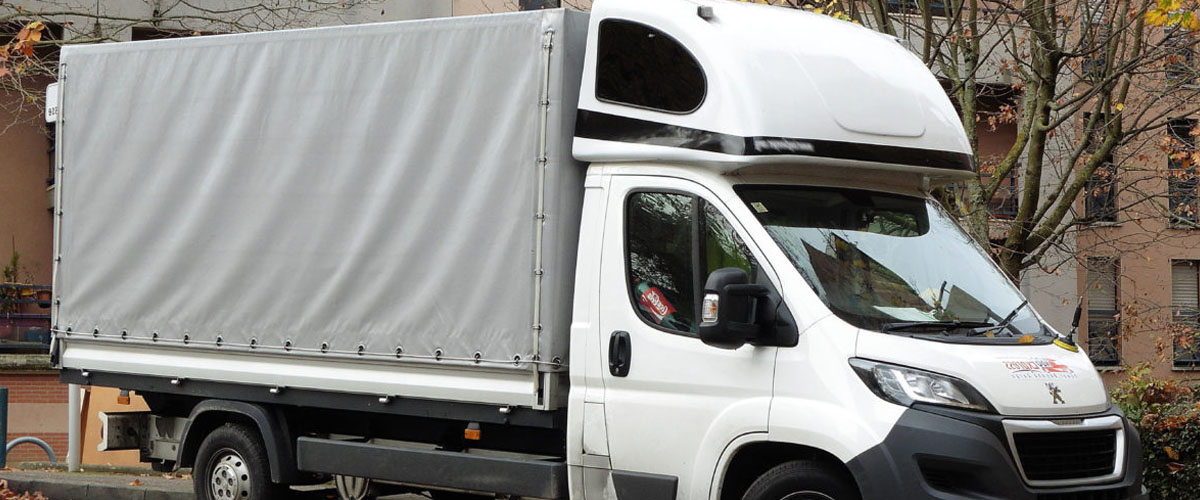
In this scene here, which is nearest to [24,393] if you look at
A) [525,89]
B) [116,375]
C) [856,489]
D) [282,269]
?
[116,375]

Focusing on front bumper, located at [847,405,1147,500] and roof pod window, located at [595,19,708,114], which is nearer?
front bumper, located at [847,405,1147,500]

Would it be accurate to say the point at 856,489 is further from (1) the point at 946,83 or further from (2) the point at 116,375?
(1) the point at 946,83

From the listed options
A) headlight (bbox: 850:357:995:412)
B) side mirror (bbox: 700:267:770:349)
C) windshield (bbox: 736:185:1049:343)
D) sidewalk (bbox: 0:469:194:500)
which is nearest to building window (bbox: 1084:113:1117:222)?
windshield (bbox: 736:185:1049:343)

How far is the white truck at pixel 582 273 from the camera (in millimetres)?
6531

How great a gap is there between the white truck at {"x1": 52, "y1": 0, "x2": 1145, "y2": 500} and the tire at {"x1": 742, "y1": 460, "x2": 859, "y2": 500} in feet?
0.05

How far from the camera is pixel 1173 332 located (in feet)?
54.1

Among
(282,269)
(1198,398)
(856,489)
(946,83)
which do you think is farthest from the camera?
(946,83)

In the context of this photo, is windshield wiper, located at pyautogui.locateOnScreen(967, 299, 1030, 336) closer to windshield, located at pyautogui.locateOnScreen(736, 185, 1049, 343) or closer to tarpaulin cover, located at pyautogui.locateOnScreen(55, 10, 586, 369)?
windshield, located at pyautogui.locateOnScreen(736, 185, 1049, 343)

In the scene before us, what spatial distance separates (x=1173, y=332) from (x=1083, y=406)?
1078 centimetres

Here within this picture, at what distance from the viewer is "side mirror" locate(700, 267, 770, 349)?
647cm

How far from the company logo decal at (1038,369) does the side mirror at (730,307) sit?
3.69 feet

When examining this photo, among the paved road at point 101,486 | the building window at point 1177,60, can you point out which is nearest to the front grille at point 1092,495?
the paved road at point 101,486

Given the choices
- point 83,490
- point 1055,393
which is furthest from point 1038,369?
point 83,490

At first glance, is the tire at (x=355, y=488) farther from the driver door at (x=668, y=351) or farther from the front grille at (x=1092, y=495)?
the front grille at (x=1092, y=495)
